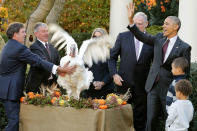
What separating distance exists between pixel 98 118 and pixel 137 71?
61.0 inches

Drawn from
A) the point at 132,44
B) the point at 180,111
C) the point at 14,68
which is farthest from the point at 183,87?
the point at 14,68

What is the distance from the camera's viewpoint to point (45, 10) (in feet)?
33.7

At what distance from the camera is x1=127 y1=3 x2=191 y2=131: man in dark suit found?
5.56 metres

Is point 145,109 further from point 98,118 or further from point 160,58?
point 98,118

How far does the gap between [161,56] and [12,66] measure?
2316mm

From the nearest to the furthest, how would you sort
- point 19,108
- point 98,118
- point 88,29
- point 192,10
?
point 98,118, point 19,108, point 192,10, point 88,29

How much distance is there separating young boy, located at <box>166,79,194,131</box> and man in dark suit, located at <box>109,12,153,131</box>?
1.50 m

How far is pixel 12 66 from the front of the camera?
529 cm

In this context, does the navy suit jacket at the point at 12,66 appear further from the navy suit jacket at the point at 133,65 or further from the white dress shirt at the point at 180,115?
the white dress shirt at the point at 180,115

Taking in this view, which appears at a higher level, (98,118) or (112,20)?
(112,20)

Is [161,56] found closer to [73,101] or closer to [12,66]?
[73,101]

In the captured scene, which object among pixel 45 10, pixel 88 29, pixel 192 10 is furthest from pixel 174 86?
pixel 88 29

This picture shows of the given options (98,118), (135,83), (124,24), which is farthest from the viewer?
(124,24)

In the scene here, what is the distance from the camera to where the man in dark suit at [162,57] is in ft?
18.3
